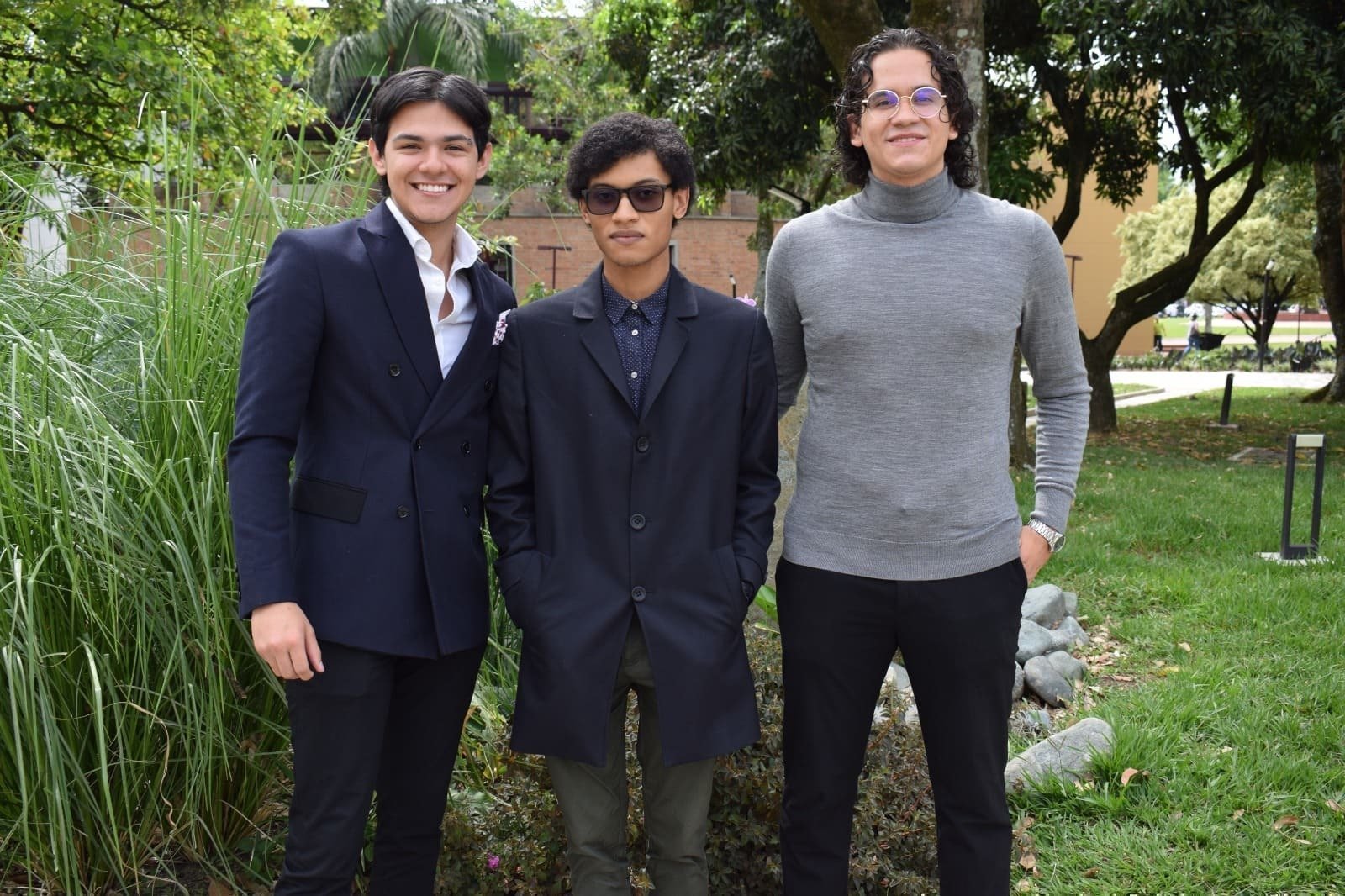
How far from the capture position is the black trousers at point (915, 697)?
2410 mm

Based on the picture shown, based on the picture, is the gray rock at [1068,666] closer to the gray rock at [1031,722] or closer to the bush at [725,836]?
the gray rock at [1031,722]

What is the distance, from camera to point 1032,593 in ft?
19.5

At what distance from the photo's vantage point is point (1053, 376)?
2582mm

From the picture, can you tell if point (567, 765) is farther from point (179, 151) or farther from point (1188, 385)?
point (1188, 385)

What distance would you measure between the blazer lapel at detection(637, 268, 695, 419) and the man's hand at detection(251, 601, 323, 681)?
0.80m

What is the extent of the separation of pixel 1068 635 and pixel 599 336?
3971mm

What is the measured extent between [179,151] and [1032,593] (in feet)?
14.7

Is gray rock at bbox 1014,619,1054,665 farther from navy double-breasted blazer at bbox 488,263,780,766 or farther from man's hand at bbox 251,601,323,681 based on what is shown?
man's hand at bbox 251,601,323,681

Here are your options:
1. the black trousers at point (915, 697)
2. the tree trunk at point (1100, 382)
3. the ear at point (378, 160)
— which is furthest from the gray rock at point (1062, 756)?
the tree trunk at point (1100, 382)

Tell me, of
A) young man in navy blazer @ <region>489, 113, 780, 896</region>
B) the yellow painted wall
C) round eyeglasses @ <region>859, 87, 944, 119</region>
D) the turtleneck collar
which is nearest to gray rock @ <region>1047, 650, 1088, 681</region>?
young man in navy blazer @ <region>489, 113, 780, 896</region>

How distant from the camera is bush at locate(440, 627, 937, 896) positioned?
9.37ft

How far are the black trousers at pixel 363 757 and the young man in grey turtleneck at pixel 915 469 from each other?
2.57 feet

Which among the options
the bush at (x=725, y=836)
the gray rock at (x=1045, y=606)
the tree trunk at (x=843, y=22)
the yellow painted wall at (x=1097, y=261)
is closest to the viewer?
the bush at (x=725, y=836)

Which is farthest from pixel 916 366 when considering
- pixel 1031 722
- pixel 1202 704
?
pixel 1202 704
